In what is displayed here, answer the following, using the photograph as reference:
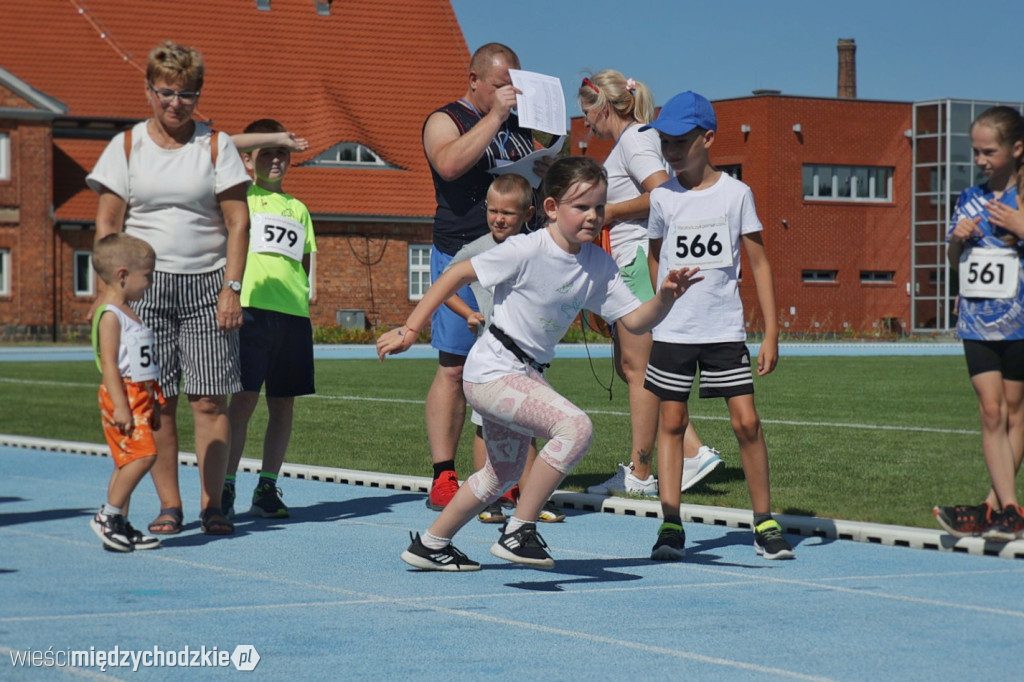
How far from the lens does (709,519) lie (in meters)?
8.48

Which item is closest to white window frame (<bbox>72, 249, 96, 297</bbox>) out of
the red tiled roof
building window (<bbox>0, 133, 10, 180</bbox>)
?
the red tiled roof

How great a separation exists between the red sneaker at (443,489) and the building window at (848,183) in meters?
51.4

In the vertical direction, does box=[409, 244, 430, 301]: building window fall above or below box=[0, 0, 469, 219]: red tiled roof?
below

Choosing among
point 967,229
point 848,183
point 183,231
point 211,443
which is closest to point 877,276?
point 848,183

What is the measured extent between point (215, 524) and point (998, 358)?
4106mm

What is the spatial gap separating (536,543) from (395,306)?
4435 centimetres

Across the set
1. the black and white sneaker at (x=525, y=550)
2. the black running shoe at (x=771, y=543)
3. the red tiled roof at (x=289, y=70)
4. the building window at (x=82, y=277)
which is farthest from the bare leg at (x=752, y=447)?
the building window at (x=82, y=277)

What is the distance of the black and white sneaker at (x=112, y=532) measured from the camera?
286 inches

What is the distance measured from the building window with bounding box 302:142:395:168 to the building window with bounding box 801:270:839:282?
56.2ft

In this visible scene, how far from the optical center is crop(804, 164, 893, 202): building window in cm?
5875

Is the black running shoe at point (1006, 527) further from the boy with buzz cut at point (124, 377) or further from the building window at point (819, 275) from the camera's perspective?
the building window at point (819, 275)

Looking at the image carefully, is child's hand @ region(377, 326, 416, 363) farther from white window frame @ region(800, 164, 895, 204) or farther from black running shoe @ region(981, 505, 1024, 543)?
white window frame @ region(800, 164, 895, 204)

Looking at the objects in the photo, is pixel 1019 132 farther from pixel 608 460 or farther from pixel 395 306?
pixel 395 306

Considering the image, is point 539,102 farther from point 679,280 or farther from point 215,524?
point 215,524
